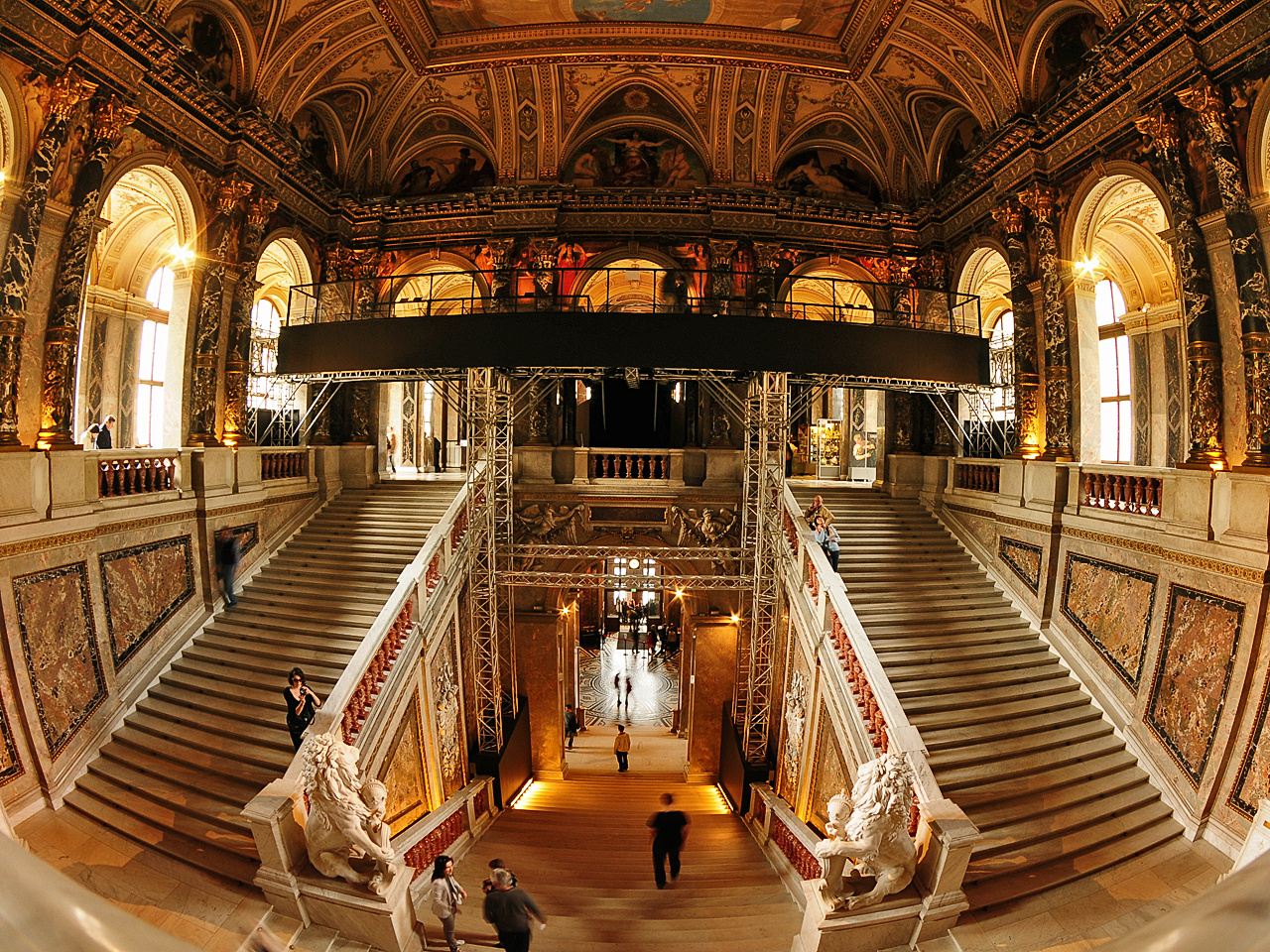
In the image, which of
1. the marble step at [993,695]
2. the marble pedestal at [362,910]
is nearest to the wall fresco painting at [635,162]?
the marble step at [993,695]

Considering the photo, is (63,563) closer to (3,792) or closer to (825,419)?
(3,792)

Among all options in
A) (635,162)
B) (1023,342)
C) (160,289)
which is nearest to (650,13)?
(635,162)

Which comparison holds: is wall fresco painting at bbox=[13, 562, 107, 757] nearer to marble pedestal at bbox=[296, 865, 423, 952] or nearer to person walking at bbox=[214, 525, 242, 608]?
person walking at bbox=[214, 525, 242, 608]

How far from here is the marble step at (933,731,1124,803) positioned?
7.79m

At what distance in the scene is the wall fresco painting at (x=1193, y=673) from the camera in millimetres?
7793

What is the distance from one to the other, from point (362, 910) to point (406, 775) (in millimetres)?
3050

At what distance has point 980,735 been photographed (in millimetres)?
8438

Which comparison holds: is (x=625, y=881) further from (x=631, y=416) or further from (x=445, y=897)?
(x=631, y=416)

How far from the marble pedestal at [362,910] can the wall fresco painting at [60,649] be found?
454 cm

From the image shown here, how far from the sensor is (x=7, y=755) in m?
7.53

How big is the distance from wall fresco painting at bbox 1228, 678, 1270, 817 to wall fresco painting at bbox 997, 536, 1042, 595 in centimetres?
340

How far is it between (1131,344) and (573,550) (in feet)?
46.6

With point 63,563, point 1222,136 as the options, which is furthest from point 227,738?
point 1222,136

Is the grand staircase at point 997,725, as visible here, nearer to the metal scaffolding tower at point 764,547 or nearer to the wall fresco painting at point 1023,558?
the wall fresco painting at point 1023,558
